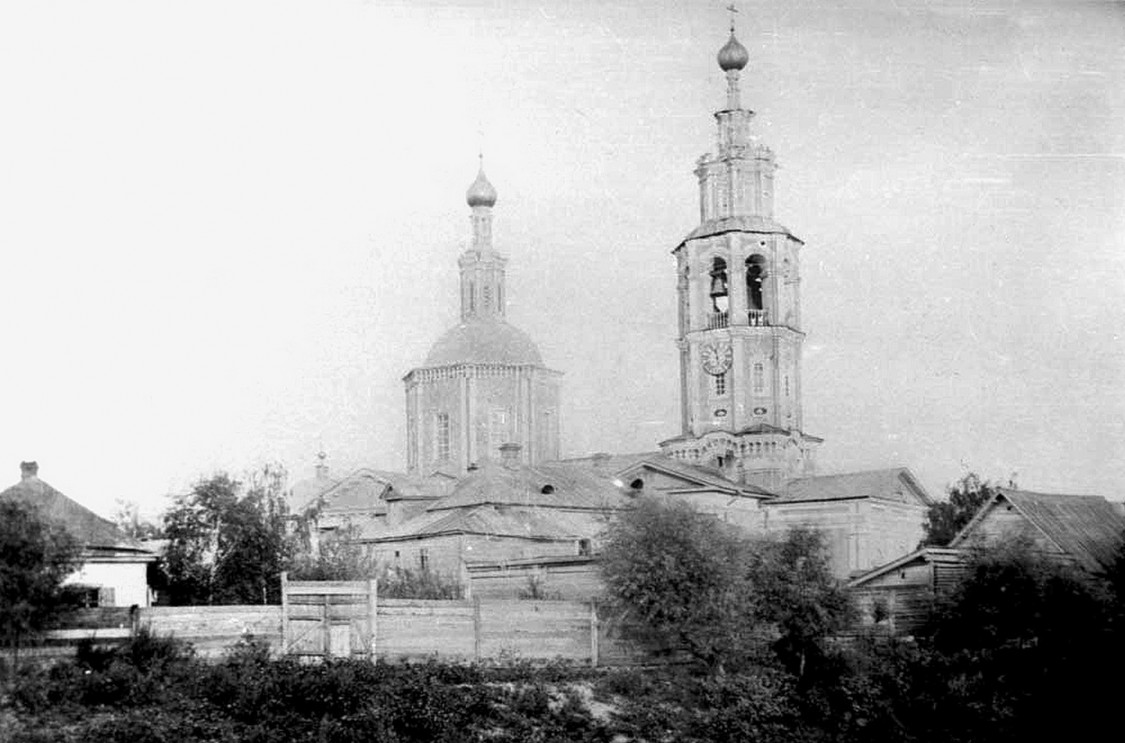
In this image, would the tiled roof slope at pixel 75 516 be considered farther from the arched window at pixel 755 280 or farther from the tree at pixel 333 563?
the arched window at pixel 755 280

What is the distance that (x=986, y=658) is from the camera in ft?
83.7

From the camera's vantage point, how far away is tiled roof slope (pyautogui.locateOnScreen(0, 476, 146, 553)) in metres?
26.1

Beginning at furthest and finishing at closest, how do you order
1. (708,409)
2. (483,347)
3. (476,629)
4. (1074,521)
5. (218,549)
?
(483,347) → (708,409) → (1074,521) → (218,549) → (476,629)

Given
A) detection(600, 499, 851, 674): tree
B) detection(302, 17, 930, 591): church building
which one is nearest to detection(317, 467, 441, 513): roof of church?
detection(302, 17, 930, 591): church building

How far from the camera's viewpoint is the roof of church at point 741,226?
52.0 m

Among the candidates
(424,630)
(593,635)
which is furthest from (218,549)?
(593,635)

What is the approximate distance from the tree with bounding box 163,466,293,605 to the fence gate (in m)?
4.38

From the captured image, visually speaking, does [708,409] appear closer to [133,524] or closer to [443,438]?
[443,438]

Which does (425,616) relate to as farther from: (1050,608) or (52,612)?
(1050,608)

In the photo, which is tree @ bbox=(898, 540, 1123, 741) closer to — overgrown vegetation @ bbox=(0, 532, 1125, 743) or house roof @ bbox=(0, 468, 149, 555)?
overgrown vegetation @ bbox=(0, 532, 1125, 743)

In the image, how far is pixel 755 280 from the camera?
176 ft

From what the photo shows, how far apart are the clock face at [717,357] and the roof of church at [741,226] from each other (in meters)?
3.74

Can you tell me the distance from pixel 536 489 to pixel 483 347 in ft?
47.1

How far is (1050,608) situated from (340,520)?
90.2 feet
